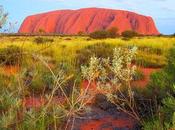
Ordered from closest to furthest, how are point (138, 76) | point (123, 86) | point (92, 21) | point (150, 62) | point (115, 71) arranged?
point (115, 71) → point (123, 86) → point (138, 76) → point (150, 62) → point (92, 21)

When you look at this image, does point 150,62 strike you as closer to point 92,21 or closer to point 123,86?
point 123,86

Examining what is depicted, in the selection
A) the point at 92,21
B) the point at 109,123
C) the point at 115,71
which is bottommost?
the point at 92,21

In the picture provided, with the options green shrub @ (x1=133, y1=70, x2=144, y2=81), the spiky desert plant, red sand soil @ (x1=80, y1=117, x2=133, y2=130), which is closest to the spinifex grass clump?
the spiky desert plant

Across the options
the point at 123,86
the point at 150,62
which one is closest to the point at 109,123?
the point at 123,86

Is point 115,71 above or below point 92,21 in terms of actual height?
above

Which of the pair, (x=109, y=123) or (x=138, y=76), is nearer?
(x=109, y=123)

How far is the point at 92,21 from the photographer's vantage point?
12350 cm

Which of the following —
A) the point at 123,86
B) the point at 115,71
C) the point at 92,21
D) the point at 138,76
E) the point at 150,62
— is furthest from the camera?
the point at 92,21

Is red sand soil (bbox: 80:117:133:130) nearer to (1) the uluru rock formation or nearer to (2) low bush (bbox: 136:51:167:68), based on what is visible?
(2) low bush (bbox: 136:51:167:68)

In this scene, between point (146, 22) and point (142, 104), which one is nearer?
point (142, 104)

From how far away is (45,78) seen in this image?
32.9 ft

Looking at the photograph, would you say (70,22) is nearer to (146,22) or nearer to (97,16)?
(97,16)

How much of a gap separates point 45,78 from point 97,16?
11461cm

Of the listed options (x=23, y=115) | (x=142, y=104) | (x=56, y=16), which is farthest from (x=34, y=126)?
(x=56, y=16)
